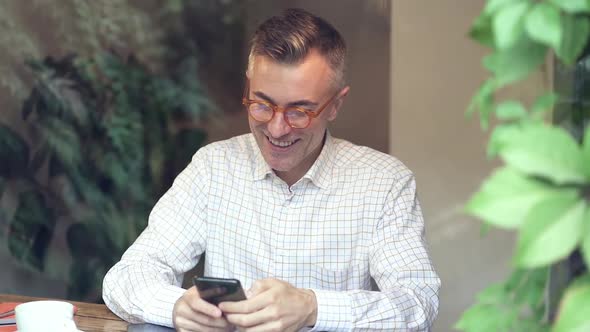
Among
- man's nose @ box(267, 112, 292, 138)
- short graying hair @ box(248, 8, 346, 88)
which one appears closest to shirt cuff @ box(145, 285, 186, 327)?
man's nose @ box(267, 112, 292, 138)

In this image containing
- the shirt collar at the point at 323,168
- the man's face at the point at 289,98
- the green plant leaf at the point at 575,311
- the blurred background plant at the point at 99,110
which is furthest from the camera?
the blurred background plant at the point at 99,110

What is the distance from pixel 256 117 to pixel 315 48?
251 millimetres

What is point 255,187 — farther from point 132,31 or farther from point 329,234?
point 132,31

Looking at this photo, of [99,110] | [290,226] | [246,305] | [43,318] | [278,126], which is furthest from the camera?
[99,110]

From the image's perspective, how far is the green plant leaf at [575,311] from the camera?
601mm

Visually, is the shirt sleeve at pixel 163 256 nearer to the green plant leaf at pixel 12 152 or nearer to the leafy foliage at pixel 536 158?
the leafy foliage at pixel 536 158

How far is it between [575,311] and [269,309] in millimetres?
1201

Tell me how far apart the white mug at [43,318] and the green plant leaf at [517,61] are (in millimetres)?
1170

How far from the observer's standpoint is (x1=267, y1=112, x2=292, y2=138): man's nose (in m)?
2.21

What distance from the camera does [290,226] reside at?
238 centimetres

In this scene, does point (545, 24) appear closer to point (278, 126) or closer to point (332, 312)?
point (332, 312)

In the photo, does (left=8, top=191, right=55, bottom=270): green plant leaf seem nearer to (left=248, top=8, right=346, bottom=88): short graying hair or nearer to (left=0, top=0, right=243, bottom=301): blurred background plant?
(left=0, top=0, right=243, bottom=301): blurred background plant

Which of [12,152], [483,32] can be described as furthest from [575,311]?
[12,152]

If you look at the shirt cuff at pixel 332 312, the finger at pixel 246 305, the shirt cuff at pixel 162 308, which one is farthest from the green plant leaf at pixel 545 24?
the shirt cuff at pixel 162 308
